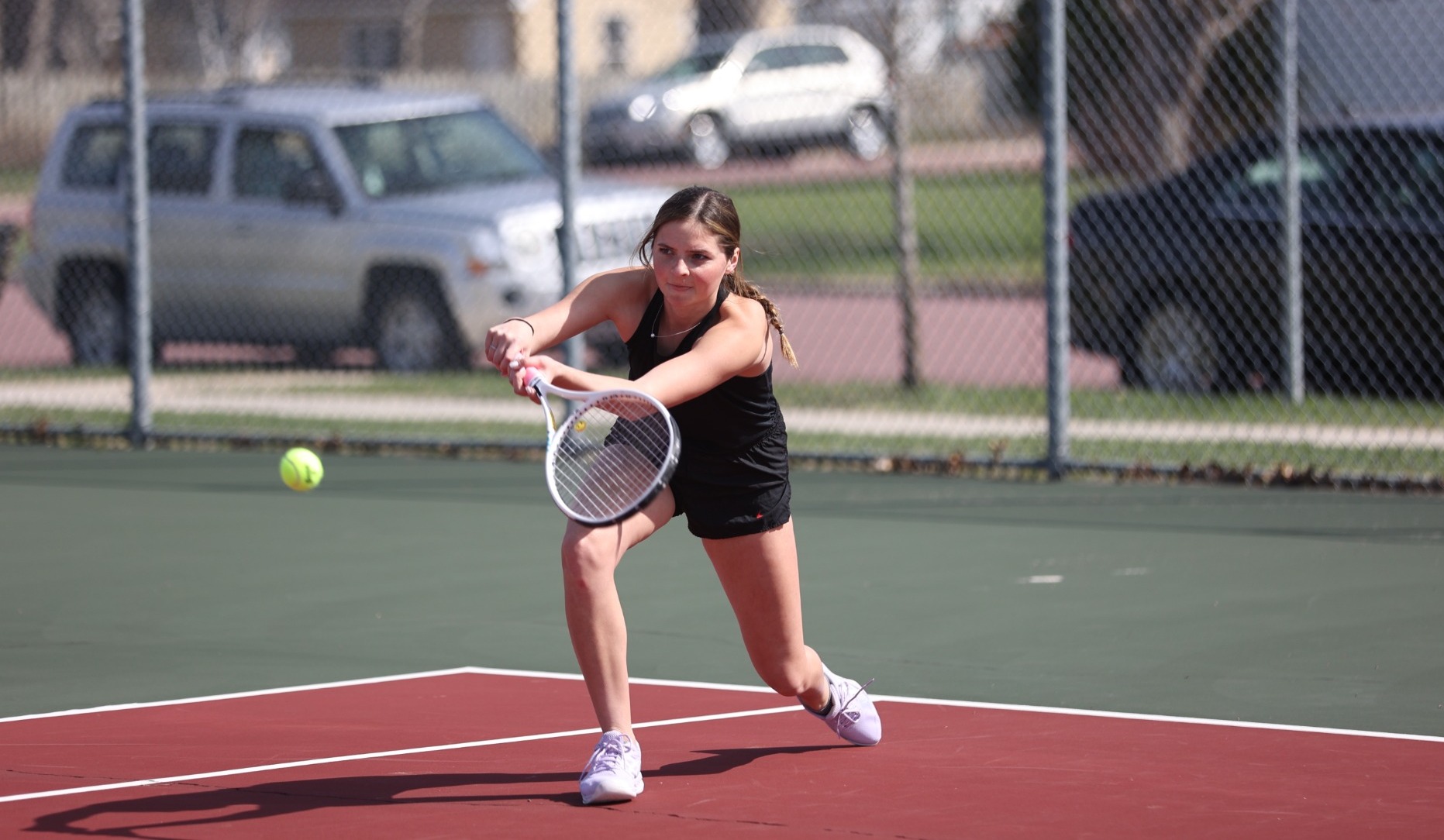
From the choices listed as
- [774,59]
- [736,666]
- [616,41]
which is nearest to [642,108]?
[774,59]

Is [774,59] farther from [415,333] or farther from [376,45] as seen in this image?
[376,45]

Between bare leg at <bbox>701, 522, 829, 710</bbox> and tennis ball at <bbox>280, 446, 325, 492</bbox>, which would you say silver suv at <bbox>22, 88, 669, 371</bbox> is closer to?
tennis ball at <bbox>280, 446, 325, 492</bbox>

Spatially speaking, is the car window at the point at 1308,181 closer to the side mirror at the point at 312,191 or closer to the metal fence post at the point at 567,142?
the metal fence post at the point at 567,142

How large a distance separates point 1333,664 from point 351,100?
952 cm

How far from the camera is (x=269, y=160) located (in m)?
14.1

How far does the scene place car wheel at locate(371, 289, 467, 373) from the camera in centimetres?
1334

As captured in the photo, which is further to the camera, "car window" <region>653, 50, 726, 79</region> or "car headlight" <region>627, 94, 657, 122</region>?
"car window" <region>653, 50, 726, 79</region>

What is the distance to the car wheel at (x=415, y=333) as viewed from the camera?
13336mm

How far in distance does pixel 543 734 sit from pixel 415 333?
802 cm

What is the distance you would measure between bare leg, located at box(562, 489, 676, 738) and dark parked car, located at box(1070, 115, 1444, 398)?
7415 mm

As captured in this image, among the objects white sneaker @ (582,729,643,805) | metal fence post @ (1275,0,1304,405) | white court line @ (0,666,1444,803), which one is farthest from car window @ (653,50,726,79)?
white sneaker @ (582,729,643,805)

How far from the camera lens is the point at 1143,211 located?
503 inches

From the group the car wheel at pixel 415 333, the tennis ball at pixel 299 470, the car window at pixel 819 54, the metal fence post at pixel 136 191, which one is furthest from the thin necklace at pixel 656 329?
the car window at pixel 819 54

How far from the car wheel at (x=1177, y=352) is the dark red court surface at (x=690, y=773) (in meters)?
6.83
